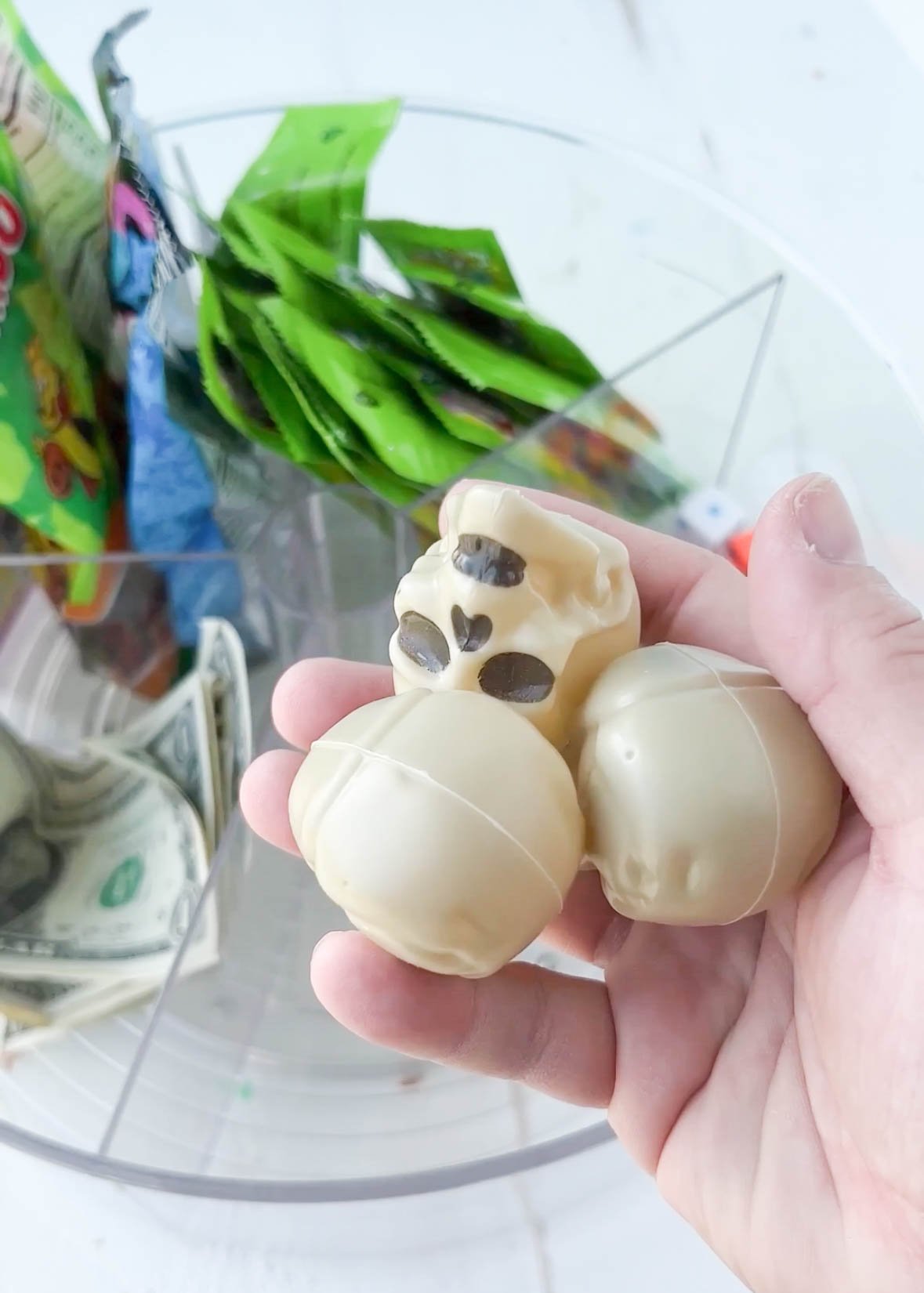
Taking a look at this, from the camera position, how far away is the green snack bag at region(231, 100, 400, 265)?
742 mm

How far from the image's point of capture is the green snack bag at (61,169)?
66 cm

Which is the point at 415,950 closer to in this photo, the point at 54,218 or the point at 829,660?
the point at 829,660

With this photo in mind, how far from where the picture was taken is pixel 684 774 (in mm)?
437

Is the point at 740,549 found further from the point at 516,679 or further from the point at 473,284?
the point at 516,679

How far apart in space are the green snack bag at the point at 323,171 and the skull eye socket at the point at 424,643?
1.13 feet

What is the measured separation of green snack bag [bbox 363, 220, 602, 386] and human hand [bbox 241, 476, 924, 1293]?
0.15 meters

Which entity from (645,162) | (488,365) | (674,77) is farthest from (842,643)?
(674,77)

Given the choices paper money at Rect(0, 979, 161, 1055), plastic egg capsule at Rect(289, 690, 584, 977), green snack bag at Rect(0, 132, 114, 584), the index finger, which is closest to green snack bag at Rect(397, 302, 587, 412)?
the index finger

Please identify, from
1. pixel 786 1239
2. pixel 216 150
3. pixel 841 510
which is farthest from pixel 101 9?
pixel 786 1239

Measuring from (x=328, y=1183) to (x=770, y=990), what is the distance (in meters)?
0.26

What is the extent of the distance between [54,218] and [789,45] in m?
0.71

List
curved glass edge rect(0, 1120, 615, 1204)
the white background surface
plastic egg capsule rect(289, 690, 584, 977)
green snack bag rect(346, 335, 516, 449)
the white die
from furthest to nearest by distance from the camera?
the white background surface
the white die
green snack bag rect(346, 335, 516, 449)
curved glass edge rect(0, 1120, 615, 1204)
plastic egg capsule rect(289, 690, 584, 977)

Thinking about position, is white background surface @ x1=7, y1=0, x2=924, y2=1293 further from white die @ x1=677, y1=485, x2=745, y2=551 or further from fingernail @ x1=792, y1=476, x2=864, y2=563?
fingernail @ x1=792, y1=476, x2=864, y2=563

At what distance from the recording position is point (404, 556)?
824 millimetres
